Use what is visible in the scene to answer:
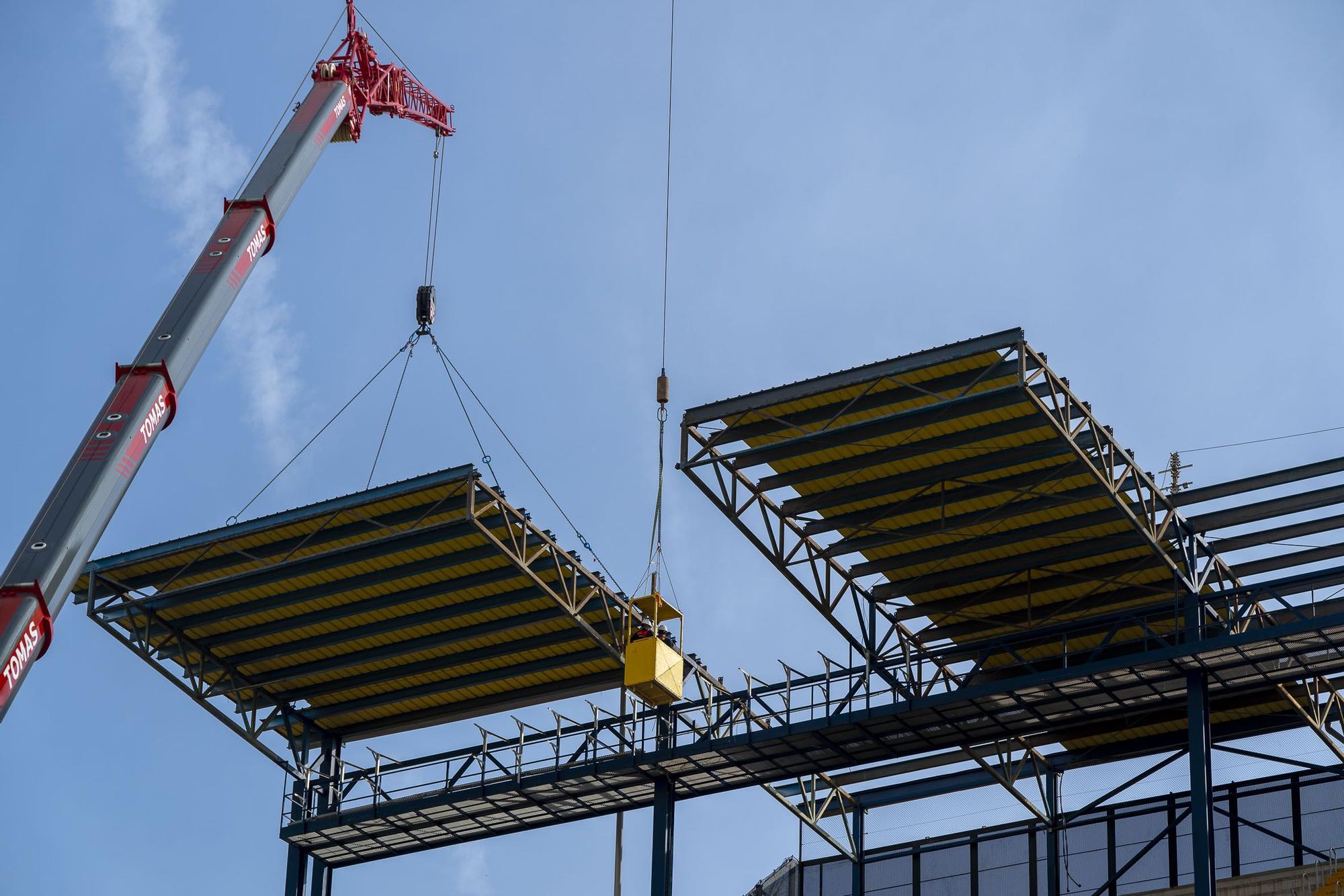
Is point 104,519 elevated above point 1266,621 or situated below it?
below

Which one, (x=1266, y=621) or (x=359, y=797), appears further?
(x=359, y=797)

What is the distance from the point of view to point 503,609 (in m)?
52.9

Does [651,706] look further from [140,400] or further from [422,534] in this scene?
[140,400]

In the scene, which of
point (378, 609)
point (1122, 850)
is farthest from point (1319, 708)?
point (378, 609)

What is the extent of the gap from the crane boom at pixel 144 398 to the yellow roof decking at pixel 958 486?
987 centimetres

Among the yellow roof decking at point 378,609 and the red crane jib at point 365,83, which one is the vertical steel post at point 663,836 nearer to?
the yellow roof decking at point 378,609

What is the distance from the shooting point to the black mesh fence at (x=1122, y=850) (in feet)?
165

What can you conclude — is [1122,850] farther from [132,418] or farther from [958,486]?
[132,418]

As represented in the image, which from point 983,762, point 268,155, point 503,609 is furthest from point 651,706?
point 268,155

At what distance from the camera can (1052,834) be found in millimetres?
53719

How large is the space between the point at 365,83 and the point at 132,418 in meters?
20.0

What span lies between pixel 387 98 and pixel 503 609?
13.2 meters

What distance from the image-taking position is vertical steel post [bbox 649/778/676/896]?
5134 centimetres

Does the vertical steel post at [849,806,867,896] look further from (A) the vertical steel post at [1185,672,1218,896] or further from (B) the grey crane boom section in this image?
(B) the grey crane boom section
